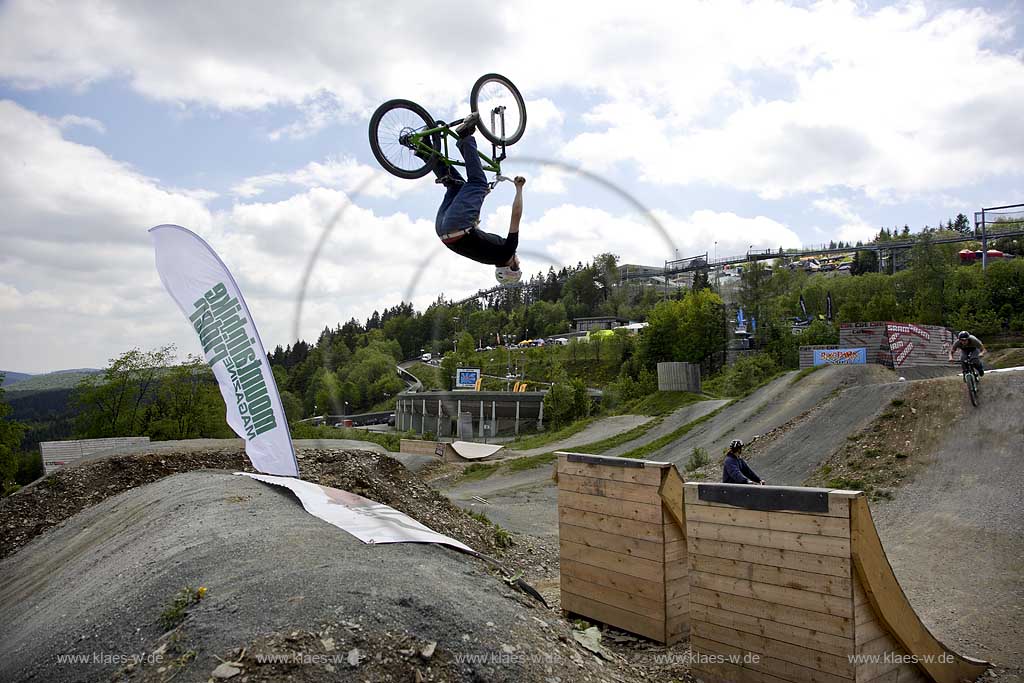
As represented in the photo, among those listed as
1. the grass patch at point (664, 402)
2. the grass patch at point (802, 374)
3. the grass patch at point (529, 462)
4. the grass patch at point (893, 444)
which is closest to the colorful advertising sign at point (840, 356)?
the grass patch at point (802, 374)

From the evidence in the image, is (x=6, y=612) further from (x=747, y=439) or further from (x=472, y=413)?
(x=472, y=413)

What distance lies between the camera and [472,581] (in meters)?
7.10

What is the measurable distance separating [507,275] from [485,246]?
866 mm

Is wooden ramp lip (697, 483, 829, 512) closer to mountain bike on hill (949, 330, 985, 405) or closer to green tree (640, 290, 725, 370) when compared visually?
mountain bike on hill (949, 330, 985, 405)

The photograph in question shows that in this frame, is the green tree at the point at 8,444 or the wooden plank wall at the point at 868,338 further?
the wooden plank wall at the point at 868,338

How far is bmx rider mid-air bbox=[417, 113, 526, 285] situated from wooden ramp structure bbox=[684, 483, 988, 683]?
4.00 metres

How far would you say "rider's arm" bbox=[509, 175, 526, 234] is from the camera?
8672 millimetres

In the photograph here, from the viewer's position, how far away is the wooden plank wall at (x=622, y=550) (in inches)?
346

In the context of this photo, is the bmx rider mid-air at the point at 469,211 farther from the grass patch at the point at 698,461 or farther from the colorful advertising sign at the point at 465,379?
the colorful advertising sign at the point at 465,379

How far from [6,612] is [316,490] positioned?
14.9ft

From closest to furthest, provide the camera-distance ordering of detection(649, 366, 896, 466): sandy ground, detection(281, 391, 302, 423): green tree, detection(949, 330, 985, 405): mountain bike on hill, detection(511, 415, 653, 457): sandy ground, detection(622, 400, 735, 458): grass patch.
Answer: detection(949, 330, 985, 405): mountain bike on hill
detection(649, 366, 896, 466): sandy ground
detection(622, 400, 735, 458): grass patch
detection(511, 415, 653, 457): sandy ground
detection(281, 391, 302, 423): green tree

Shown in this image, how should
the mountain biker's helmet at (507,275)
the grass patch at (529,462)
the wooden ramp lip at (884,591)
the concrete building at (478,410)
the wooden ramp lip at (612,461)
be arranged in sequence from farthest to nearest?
1. the concrete building at (478,410)
2. the grass patch at (529,462)
3. the mountain biker's helmet at (507,275)
4. the wooden ramp lip at (612,461)
5. the wooden ramp lip at (884,591)

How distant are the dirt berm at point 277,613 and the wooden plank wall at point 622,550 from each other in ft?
6.45

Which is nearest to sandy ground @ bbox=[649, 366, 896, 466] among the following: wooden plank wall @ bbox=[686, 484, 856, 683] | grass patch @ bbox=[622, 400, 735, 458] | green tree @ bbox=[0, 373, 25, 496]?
grass patch @ bbox=[622, 400, 735, 458]
